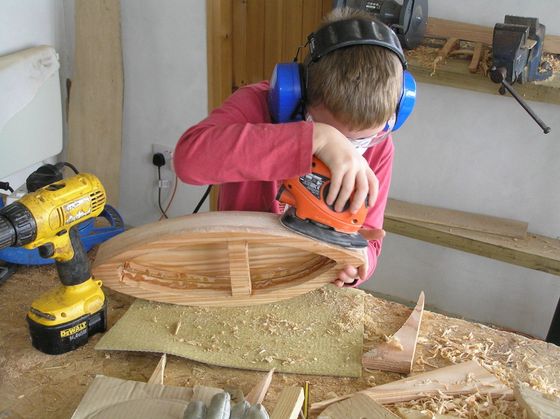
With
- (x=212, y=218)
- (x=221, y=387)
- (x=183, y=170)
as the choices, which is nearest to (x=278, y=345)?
(x=221, y=387)

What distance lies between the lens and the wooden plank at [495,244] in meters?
2.47

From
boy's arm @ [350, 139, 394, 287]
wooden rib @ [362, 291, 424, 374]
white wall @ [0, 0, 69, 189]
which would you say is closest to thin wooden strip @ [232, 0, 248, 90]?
white wall @ [0, 0, 69, 189]

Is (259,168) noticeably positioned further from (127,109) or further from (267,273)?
(127,109)

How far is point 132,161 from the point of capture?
11.7 ft

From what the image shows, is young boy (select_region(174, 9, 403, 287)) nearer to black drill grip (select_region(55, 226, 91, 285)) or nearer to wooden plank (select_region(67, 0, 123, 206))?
black drill grip (select_region(55, 226, 91, 285))

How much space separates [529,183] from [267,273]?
5.92 ft

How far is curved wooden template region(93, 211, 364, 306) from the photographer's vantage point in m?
1.23

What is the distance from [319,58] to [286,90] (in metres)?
0.10

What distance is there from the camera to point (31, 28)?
293 centimetres

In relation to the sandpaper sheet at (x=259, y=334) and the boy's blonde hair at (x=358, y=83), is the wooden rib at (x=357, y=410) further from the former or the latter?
the boy's blonde hair at (x=358, y=83)

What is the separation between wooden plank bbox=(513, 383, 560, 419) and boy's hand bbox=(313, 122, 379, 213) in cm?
50

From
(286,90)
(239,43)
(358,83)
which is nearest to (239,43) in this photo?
(239,43)

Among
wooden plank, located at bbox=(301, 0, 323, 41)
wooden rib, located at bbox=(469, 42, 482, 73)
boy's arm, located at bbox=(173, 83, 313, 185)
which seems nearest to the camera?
boy's arm, located at bbox=(173, 83, 313, 185)

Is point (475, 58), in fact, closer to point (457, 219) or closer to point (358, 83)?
point (457, 219)
